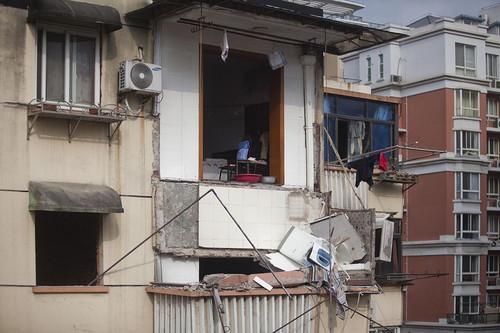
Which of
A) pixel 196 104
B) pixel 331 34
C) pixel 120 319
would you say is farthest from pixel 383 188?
pixel 120 319

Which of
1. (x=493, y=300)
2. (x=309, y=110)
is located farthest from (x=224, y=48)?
(x=493, y=300)

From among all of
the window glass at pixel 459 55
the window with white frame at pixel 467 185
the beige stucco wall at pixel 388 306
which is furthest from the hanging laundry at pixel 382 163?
the window glass at pixel 459 55

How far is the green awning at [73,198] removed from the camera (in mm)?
13766

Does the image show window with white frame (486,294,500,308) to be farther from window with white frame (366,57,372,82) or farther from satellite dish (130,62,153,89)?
satellite dish (130,62,153,89)

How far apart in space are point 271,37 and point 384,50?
4753cm

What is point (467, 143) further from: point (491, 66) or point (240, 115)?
point (240, 115)

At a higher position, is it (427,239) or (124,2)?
(124,2)

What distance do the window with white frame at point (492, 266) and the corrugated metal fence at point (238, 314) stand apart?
47607mm

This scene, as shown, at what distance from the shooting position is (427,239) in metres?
57.8

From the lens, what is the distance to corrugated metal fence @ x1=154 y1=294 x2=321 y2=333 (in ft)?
46.7

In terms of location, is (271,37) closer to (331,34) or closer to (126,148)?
(331,34)

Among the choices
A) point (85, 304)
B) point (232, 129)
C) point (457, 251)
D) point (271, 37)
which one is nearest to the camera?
point (85, 304)

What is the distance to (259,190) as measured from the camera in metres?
16.5

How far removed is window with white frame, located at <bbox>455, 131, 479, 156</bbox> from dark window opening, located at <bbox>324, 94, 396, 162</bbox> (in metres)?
33.9
